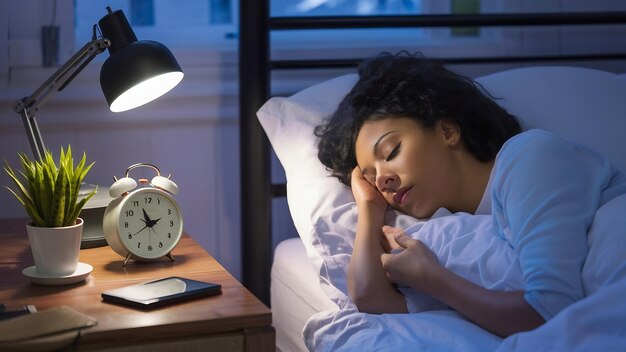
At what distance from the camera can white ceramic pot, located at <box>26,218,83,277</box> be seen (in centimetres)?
138

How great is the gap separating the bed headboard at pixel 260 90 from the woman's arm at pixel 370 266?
0.46 metres

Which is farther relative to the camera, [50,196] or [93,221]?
[93,221]

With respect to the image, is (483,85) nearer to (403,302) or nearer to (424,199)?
(424,199)

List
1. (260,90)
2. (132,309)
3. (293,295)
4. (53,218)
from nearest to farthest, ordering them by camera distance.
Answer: (132,309) < (53,218) < (293,295) < (260,90)

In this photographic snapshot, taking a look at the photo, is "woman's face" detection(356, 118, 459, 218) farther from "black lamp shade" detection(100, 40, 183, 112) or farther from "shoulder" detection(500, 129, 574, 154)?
"black lamp shade" detection(100, 40, 183, 112)

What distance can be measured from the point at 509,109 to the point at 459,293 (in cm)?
64

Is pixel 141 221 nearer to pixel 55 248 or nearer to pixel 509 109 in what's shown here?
pixel 55 248

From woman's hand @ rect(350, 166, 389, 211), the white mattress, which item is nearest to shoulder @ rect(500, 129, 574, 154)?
woman's hand @ rect(350, 166, 389, 211)

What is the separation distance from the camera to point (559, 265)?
1259 mm

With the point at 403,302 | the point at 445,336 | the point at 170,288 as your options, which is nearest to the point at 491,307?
the point at 445,336

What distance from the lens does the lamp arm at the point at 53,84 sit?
4.93ft

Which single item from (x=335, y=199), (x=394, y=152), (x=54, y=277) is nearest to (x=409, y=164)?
(x=394, y=152)

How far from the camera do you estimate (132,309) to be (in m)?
1.29

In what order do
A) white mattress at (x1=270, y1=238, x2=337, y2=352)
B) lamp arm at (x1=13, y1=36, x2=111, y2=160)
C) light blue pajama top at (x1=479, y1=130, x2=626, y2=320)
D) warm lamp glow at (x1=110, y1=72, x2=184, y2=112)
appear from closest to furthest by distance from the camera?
light blue pajama top at (x1=479, y1=130, x2=626, y2=320), lamp arm at (x1=13, y1=36, x2=111, y2=160), warm lamp glow at (x1=110, y1=72, x2=184, y2=112), white mattress at (x1=270, y1=238, x2=337, y2=352)
